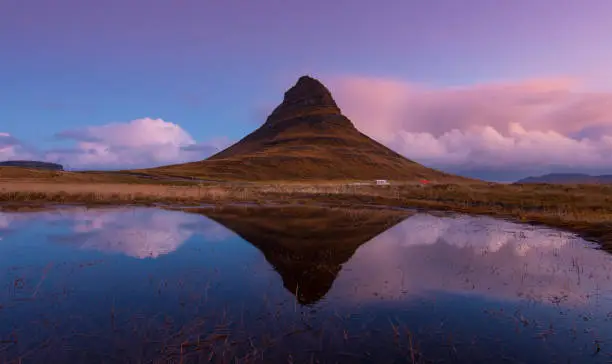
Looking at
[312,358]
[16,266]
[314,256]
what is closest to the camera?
[312,358]

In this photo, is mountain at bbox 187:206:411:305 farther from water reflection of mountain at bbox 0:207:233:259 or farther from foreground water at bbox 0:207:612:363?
water reflection of mountain at bbox 0:207:233:259

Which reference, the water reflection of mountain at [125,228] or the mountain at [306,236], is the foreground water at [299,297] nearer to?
the mountain at [306,236]

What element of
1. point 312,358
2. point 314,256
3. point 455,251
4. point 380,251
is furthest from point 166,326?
point 455,251

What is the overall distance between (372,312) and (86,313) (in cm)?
890

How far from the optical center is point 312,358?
343 inches

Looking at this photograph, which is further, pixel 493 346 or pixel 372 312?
pixel 372 312

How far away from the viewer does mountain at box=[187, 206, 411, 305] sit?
16172 mm

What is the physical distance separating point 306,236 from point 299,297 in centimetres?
1317

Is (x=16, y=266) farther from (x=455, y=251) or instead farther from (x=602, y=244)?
(x=602, y=244)

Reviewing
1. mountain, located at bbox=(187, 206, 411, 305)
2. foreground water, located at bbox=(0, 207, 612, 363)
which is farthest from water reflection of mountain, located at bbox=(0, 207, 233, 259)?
mountain, located at bbox=(187, 206, 411, 305)

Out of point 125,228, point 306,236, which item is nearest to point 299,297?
point 306,236

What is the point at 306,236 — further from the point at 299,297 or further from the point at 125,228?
the point at 125,228

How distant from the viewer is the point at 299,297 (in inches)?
527

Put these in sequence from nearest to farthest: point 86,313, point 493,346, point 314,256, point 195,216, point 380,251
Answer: point 493,346, point 86,313, point 314,256, point 380,251, point 195,216
